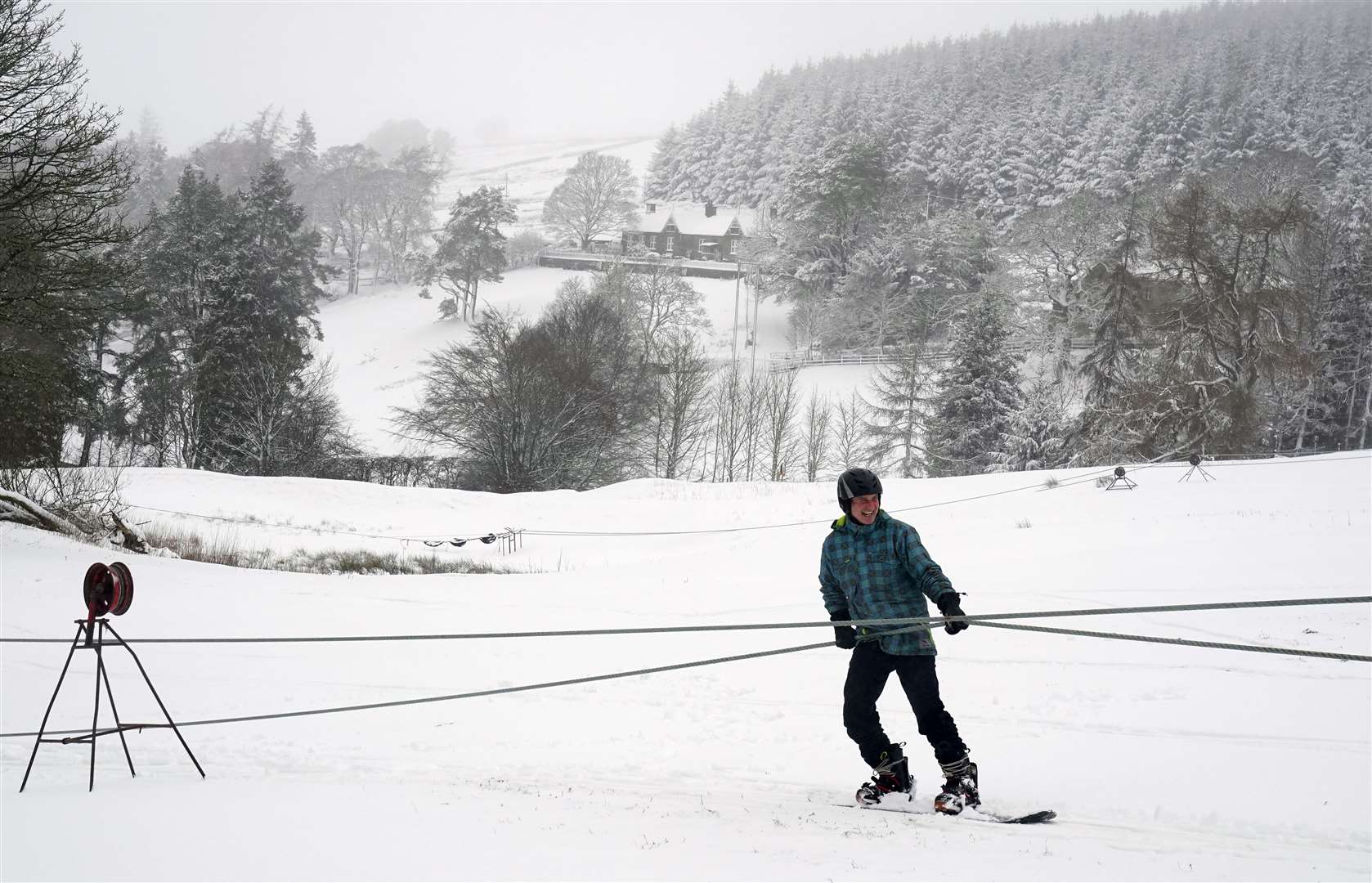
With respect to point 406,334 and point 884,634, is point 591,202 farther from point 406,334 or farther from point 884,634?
point 884,634

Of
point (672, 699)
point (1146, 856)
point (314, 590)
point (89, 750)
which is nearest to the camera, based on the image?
point (1146, 856)

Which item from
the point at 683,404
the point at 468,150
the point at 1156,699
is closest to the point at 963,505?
the point at 1156,699

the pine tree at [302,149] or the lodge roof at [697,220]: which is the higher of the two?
the pine tree at [302,149]

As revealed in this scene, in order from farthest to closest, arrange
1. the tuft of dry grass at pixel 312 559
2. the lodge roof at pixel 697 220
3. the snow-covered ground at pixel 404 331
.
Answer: the lodge roof at pixel 697 220 < the snow-covered ground at pixel 404 331 < the tuft of dry grass at pixel 312 559

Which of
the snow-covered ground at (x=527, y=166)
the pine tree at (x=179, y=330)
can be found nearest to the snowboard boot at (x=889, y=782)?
the pine tree at (x=179, y=330)

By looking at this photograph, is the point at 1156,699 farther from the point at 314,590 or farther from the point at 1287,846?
the point at 314,590

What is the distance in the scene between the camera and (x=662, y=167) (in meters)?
97.2

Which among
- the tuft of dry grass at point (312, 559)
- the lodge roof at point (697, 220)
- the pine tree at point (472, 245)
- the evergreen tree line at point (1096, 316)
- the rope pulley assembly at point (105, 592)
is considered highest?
the lodge roof at point (697, 220)

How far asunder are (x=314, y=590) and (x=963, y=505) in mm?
Result: 14479

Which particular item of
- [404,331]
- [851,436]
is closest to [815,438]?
[851,436]

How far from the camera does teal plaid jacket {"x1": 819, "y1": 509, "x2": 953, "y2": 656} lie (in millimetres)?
5070

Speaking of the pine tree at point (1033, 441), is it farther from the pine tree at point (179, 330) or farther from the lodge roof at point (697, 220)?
the lodge roof at point (697, 220)

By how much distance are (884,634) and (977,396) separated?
3518cm

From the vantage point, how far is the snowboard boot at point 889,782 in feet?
17.6
